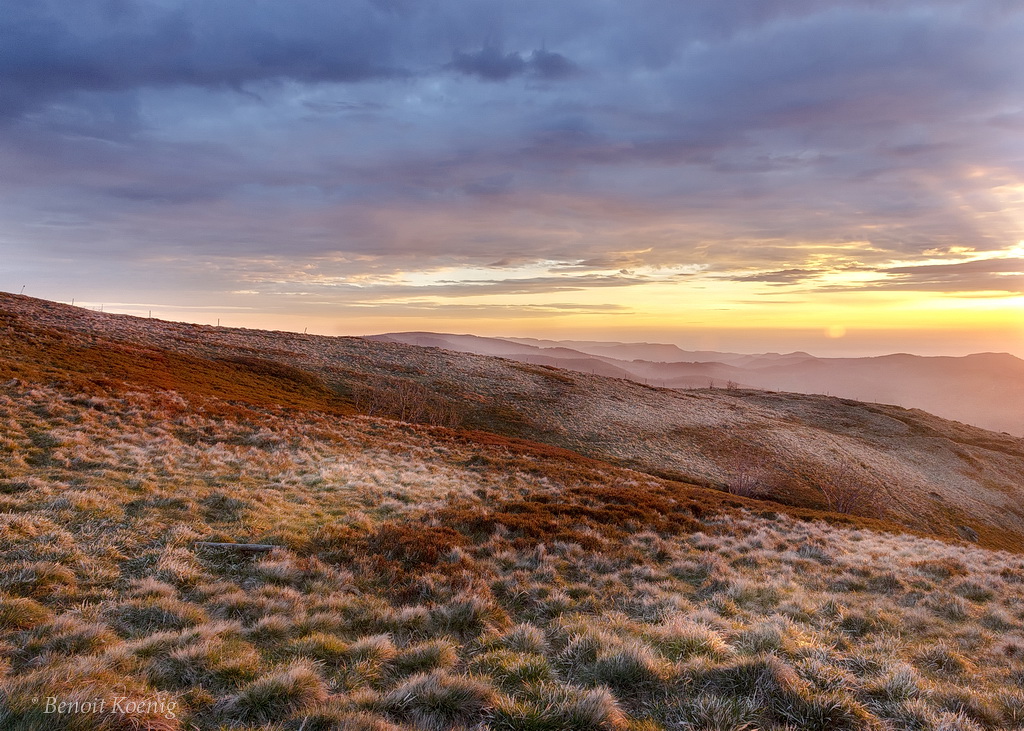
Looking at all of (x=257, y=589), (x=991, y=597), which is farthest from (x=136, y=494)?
(x=991, y=597)

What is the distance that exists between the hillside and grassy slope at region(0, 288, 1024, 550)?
65.8ft

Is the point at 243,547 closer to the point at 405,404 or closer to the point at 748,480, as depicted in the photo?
the point at 405,404

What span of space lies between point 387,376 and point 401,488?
45.4 meters

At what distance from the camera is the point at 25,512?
9.89 meters

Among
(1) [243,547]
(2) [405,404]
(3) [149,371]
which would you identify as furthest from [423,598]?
(2) [405,404]

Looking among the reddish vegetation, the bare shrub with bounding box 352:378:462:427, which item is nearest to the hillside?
the reddish vegetation

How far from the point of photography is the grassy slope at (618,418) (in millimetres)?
43750

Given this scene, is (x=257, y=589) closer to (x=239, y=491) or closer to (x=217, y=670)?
(x=217, y=670)

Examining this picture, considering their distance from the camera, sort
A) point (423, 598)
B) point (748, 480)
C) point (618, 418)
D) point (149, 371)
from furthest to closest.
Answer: point (618, 418)
point (748, 480)
point (149, 371)
point (423, 598)

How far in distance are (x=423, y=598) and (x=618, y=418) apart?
5078 cm

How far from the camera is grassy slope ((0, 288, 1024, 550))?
144 feet

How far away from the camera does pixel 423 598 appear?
29.3ft

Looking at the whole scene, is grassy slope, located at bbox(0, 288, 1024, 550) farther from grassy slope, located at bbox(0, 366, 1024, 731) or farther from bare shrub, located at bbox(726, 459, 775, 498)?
grassy slope, located at bbox(0, 366, 1024, 731)

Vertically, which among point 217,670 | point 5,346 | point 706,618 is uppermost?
point 5,346
